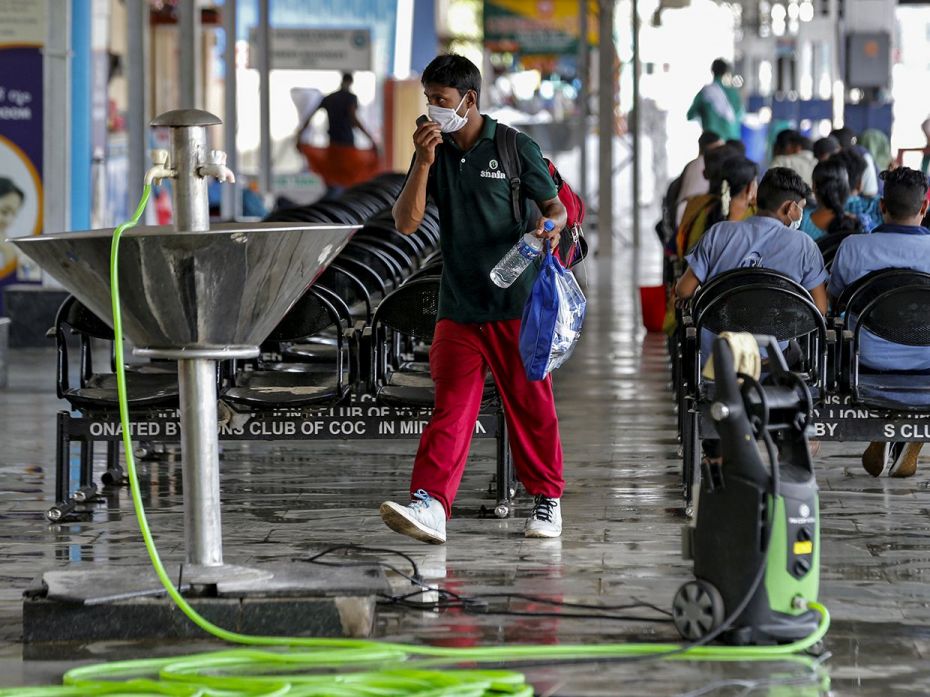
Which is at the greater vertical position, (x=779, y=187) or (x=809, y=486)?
(x=779, y=187)

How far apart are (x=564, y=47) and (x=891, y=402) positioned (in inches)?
977

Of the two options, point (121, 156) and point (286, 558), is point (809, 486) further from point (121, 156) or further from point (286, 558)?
point (121, 156)

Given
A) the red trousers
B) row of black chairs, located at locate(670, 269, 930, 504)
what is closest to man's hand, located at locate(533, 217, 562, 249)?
the red trousers

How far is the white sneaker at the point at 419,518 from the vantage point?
6.08 metres

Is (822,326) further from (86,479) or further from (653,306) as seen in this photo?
(653,306)

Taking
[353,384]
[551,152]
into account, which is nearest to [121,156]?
[551,152]

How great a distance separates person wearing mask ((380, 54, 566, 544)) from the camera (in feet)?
20.3

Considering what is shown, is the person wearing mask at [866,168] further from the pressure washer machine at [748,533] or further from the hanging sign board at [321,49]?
the hanging sign board at [321,49]

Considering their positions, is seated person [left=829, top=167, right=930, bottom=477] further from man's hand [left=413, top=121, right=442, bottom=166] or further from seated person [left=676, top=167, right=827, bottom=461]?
man's hand [left=413, top=121, right=442, bottom=166]

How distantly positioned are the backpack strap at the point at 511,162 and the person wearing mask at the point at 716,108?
12.0 metres

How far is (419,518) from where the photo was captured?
615cm

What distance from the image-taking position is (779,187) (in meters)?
7.29

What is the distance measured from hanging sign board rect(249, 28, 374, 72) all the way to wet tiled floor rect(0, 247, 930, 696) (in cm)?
1235

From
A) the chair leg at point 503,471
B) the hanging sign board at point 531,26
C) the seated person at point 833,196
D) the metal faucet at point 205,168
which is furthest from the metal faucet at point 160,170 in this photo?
the hanging sign board at point 531,26
